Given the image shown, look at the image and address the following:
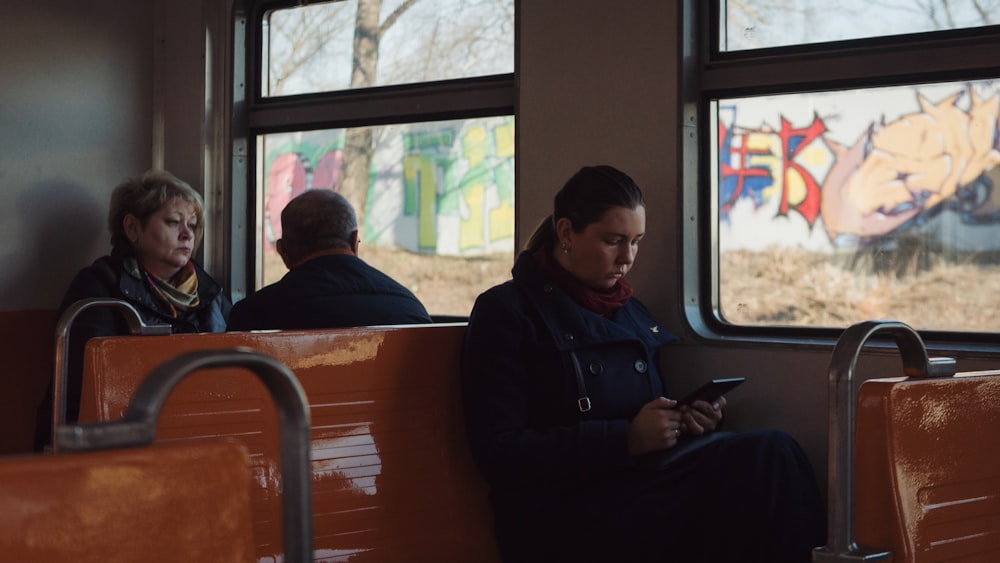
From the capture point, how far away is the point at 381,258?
4516mm

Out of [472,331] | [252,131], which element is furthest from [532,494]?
[252,131]

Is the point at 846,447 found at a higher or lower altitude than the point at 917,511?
higher

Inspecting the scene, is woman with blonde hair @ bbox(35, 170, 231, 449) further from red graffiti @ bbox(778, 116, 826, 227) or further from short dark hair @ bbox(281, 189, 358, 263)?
red graffiti @ bbox(778, 116, 826, 227)

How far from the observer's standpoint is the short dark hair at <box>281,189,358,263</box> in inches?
140

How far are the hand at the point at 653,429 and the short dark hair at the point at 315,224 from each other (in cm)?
123

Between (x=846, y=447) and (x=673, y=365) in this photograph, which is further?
(x=673, y=365)

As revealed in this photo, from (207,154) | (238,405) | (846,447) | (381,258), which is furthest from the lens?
(207,154)

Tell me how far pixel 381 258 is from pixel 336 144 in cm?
51

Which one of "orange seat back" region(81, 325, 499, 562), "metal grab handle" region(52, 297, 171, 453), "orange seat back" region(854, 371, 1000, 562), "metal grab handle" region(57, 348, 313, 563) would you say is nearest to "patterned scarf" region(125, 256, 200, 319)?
"metal grab handle" region(52, 297, 171, 453)

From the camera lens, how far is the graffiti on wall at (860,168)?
126 inches

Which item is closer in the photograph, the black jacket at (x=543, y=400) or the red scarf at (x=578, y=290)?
the black jacket at (x=543, y=400)

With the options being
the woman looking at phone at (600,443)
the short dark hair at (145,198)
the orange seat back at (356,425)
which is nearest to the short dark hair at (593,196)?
the woman looking at phone at (600,443)

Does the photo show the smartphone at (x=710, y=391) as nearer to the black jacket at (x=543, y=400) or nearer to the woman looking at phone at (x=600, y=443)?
the woman looking at phone at (x=600, y=443)

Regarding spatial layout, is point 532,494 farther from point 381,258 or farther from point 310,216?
point 381,258
